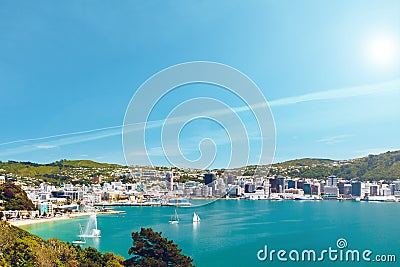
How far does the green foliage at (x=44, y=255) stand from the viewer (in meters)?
4.37

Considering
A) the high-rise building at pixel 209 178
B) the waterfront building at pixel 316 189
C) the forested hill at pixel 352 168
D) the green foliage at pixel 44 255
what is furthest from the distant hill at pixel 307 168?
the green foliage at pixel 44 255

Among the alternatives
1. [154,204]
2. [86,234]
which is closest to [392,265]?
[86,234]

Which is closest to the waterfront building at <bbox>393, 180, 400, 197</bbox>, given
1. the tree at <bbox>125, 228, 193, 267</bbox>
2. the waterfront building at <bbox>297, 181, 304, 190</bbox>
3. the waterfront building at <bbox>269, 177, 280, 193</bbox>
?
the waterfront building at <bbox>297, 181, 304, 190</bbox>

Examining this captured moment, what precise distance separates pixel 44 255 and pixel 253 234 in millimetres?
9465

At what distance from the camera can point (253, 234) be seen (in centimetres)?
1311

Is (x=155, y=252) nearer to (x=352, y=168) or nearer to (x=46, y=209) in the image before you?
(x=46, y=209)

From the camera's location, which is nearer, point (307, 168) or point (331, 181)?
point (331, 181)

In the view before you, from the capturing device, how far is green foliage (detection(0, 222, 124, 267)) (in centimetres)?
437

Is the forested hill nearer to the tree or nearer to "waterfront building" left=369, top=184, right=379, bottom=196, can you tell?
"waterfront building" left=369, top=184, right=379, bottom=196

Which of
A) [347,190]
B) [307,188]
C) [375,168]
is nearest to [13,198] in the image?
[307,188]

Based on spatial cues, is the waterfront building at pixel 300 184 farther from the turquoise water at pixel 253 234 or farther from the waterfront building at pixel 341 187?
the turquoise water at pixel 253 234

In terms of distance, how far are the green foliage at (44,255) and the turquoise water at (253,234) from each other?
3.60 metres

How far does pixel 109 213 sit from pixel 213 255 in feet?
40.1

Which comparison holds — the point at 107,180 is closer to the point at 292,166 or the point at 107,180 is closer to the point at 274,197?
the point at 274,197
